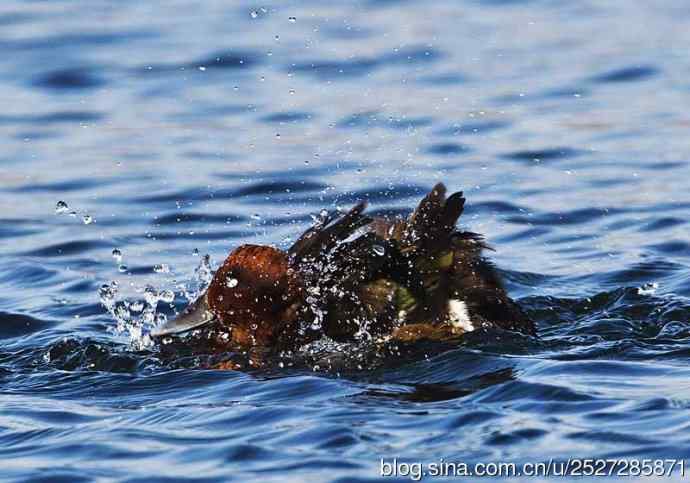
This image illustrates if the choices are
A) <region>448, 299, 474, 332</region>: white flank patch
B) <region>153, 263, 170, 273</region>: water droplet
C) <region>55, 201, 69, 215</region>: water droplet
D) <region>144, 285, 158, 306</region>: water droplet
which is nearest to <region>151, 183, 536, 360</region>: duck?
<region>448, 299, 474, 332</region>: white flank patch

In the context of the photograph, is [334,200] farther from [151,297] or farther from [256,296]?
[256,296]

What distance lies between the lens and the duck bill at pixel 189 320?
273 inches

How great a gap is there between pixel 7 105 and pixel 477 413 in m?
7.52

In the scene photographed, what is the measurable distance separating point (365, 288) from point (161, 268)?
2.60 meters

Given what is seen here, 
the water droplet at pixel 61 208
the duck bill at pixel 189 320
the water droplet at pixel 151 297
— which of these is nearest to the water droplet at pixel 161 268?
the water droplet at pixel 151 297

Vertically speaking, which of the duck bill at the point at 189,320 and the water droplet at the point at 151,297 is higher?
the duck bill at the point at 189,320

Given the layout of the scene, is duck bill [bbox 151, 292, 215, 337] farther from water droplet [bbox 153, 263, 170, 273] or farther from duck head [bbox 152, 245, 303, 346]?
water droplet [bbox 153, 263, 170, 273]

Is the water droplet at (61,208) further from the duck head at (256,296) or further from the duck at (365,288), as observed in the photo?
the duck head at (256,296)

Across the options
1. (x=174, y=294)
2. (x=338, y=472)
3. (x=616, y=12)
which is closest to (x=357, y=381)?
(x=338, y=472)

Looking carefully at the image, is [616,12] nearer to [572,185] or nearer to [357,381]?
[572,185]

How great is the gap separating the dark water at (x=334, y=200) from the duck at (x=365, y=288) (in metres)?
0.20

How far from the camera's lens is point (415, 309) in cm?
659

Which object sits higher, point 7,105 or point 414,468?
point 7,105

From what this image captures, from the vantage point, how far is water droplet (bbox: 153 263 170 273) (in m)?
8.81
